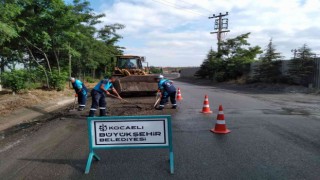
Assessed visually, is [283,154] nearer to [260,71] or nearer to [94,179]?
[94,179]

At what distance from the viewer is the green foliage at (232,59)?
32.2 meters

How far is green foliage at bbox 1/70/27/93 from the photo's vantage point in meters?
13.8

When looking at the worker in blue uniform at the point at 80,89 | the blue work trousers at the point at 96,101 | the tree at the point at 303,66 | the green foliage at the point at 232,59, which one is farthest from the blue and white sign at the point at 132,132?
the green foliage at the point at 232,59

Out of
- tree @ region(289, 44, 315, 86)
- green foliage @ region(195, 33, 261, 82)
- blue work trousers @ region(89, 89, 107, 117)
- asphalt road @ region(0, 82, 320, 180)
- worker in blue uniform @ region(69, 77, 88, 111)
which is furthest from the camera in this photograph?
green foliage @ region(195, 33, 261, 82)

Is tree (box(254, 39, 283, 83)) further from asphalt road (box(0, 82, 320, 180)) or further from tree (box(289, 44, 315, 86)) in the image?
asphalt road (box(0, 82, 320, 180))

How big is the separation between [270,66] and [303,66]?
3496 millimetres

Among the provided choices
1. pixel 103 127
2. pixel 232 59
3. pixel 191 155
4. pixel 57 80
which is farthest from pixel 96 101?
pixel 232 59

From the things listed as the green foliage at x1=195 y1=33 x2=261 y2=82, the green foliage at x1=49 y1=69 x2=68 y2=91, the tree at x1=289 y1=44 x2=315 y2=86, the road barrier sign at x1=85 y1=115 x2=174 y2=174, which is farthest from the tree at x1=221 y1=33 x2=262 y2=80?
the road barrier sign at x1=85 y1=115 x2=174 y2=174

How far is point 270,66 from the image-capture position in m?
24.4

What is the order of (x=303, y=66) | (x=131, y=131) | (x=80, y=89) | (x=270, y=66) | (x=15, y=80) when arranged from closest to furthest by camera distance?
(x=131, y=131), (x=80, y=89), (x=15, y=80), (x=303, y=66), (x=270, y=66)

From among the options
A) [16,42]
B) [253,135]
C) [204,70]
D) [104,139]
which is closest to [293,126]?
[253,135]

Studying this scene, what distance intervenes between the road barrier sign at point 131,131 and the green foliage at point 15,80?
10.7 metres

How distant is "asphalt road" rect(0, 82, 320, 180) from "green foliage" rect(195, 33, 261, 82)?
24.8m

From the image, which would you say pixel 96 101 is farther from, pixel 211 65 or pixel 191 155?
pixel 211 65
